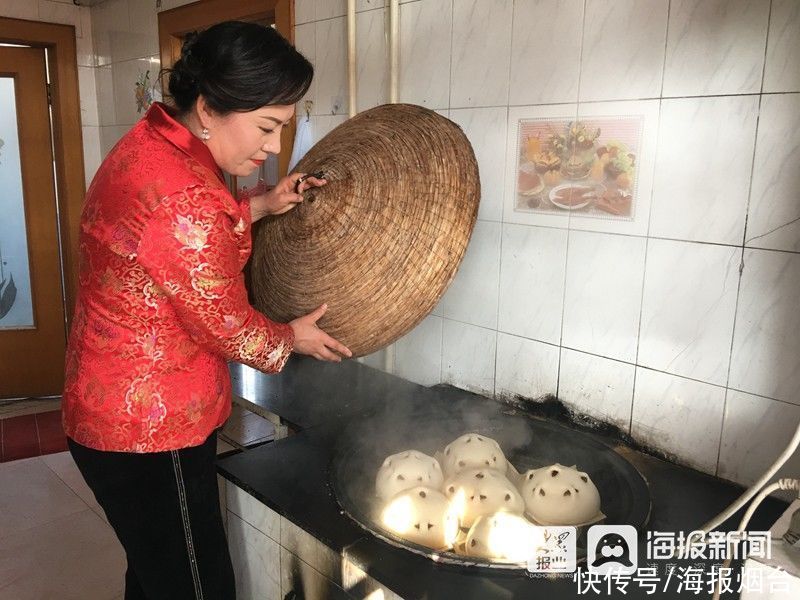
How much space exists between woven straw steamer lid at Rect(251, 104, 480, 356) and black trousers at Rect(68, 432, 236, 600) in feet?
1.24

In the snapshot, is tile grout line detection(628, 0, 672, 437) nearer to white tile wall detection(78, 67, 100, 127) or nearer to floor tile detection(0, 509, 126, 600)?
floor tile detection(0, 509, 126, 600)

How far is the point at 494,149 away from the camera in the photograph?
5.43 feet

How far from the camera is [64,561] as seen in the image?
222 centimetres

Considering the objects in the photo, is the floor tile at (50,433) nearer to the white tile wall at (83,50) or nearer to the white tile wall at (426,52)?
the white tile wall at (83,50)

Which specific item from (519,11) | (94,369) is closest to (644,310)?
(519,11)

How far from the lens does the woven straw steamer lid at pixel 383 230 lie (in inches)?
49.9

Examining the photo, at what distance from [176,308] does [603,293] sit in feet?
2.98

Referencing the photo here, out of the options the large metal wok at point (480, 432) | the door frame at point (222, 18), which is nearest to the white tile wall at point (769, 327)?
the large metal wok at point (480, 432)

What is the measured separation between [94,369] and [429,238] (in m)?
0.65

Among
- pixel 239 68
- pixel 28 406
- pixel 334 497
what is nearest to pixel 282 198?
pixel 239 68

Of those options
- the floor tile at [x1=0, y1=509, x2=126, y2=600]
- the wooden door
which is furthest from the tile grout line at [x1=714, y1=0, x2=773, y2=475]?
the wooden door

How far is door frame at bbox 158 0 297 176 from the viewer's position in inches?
88.0

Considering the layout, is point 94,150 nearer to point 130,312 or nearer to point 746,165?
point 130,312
